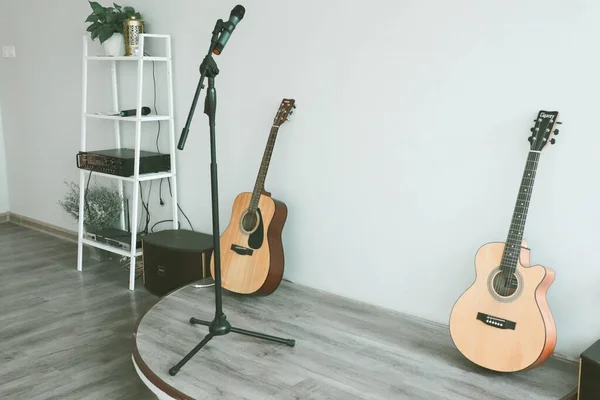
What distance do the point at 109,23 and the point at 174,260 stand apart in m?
1.46

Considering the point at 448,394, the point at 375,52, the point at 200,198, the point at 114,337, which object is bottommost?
the point at 114,337

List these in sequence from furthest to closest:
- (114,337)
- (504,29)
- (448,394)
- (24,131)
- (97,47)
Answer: (24,131), (97,47), (114,337), (504,29), (448,394)

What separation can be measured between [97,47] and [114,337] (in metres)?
2.00

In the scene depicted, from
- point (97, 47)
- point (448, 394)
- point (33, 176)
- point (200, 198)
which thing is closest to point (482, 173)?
point (448, 394)

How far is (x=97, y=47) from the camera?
3996 mm

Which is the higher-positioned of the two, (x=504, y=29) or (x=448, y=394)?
(x=504, y=29)

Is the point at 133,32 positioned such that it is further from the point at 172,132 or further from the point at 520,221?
the point at 520,221

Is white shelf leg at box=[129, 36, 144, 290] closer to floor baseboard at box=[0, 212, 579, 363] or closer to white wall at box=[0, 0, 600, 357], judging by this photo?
white wall at box=[0, 0, 600, 357]

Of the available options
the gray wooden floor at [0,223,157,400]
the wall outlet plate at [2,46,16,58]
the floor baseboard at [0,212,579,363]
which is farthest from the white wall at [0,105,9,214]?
the gray wooden floor at [0,223,157,400]

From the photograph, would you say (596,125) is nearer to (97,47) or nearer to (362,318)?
(362,318)

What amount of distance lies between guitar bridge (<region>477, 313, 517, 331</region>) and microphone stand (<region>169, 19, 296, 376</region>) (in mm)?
729

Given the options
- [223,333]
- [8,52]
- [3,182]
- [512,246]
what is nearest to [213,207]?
[223,333]

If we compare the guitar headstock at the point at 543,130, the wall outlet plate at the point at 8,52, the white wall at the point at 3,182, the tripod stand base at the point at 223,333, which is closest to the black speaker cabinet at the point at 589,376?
the guitar headstock at the point at 543,130

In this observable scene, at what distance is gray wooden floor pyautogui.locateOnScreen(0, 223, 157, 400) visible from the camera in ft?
8.26
